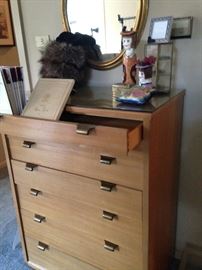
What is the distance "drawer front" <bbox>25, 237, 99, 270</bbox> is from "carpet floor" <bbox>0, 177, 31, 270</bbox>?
11 centimetres

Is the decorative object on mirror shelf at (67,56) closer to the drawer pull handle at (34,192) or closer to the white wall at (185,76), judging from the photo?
the white wall at (185,76)

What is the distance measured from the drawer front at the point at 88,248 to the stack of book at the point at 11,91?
0.62m

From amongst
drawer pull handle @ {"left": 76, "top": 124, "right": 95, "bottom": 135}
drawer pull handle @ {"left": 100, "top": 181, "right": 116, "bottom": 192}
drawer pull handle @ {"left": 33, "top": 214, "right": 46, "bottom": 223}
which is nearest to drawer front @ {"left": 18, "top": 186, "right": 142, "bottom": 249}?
drawer pull handle @ {"left": 33, "top": 214, "right": 46, "bottom": 223}

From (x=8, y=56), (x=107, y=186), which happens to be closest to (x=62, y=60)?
(x=107, y=186)

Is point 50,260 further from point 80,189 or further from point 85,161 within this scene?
point 85,161

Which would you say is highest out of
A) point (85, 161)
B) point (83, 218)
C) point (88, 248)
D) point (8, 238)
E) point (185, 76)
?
point (185, 76)

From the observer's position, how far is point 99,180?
107cm

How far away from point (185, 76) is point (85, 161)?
0.63m

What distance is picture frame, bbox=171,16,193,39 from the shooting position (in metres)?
1.15

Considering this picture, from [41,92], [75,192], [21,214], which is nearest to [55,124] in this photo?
[41,92]

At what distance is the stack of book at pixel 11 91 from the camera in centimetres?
112

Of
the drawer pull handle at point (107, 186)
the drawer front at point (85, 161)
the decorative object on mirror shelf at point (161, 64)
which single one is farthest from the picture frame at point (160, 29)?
the drawer pull handle at point (107, 186)

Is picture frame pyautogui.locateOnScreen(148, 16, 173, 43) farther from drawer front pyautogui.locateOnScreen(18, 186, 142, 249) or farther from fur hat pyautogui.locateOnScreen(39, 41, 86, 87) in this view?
drawer front pyautogui.locateOnScreen(18, 186, 142, 249)

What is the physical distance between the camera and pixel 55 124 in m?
0.98
